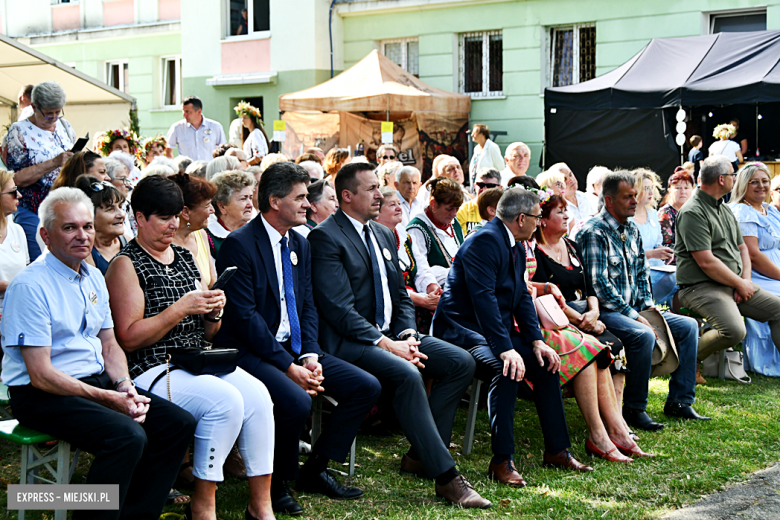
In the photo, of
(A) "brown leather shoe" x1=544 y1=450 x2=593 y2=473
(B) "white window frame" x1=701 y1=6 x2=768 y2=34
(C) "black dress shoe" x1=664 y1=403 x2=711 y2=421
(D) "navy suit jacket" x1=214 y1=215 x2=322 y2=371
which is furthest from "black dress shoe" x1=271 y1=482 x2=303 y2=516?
(B) "white window frame" x1=701 y1=6 x2=768 y2=34

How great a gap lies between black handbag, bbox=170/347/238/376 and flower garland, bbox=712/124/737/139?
38.6ft

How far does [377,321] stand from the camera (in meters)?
4.97

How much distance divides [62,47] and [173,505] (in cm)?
2218

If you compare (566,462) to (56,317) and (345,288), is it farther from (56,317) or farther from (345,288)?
(56,317)

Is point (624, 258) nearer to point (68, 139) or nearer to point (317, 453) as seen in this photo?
point (317, 453)

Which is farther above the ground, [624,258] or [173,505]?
[624,258]

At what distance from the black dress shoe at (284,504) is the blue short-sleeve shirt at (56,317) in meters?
1.07

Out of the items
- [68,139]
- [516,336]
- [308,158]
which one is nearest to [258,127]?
[308,158]

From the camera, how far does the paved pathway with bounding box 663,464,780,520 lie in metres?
4.21

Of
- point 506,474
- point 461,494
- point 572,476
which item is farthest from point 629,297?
point 461,494

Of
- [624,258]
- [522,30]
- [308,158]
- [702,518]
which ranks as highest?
[522,30]

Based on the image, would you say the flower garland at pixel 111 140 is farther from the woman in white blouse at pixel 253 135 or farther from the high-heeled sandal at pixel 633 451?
the high-heeled sandal at pixel 633 451

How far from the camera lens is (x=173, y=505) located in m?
4.16

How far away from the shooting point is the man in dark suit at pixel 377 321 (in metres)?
4.54
